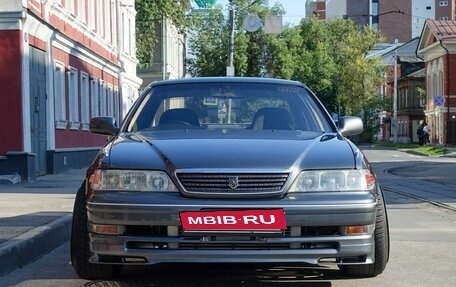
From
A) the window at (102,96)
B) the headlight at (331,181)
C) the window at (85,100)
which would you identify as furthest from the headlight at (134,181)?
the window at (102,96)

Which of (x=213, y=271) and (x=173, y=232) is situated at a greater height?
(x=173, y=232)

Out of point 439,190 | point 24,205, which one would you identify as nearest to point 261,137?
point 24,205

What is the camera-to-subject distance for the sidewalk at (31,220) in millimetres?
7348

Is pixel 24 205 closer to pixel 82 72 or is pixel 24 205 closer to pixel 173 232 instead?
pixel 173 232

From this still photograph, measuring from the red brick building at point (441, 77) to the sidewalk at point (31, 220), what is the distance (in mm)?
44006

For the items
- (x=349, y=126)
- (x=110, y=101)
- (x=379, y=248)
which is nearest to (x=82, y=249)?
(x=379, y=248)

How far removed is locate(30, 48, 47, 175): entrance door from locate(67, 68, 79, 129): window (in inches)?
148

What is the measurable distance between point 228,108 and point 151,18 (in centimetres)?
4028

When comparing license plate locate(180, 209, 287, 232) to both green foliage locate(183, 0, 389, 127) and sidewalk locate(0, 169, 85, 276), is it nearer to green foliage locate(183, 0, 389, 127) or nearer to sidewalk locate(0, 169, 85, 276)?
sidewalk locate(0, 169, 85, 276)

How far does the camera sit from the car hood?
520 centimetres

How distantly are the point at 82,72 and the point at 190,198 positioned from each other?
2227 cm

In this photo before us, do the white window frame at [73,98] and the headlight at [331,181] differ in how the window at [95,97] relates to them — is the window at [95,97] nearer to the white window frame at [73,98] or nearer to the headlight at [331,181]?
the white window frame at [73,98]

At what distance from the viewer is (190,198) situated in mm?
5094

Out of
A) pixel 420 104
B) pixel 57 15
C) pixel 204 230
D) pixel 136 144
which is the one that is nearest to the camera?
pixel 204 230
